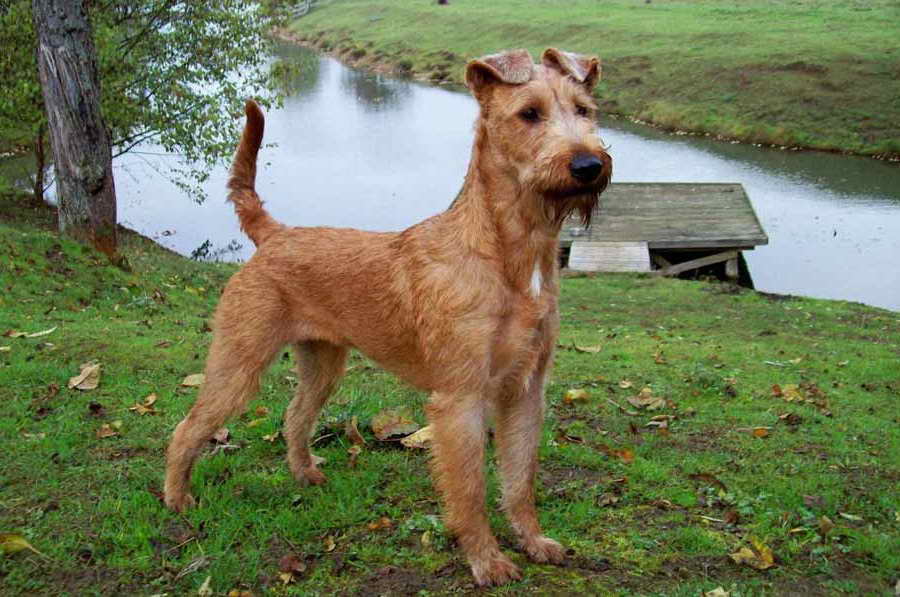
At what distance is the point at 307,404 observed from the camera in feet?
15.9

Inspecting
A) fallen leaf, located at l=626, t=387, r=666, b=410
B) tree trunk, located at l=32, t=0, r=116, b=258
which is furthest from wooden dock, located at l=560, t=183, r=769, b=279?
fallen leaf, located at l=626, t=387, r=666, b=410

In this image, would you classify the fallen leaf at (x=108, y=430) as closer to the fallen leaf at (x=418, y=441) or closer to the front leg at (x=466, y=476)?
the fallen leaf at (x=418, y=441)

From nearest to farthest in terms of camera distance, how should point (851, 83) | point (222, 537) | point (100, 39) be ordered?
point (222, 537) → point (100, 39) → point (851, 83)

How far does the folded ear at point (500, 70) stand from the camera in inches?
143

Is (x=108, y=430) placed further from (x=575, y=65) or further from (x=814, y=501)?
(x=814, y=501)

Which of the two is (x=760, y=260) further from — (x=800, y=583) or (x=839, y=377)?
(x=800, y=583)

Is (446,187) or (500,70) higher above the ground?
(500,70)

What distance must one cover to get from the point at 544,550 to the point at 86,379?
3.84m

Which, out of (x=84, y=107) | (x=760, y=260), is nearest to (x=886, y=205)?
(x=760, y=260)

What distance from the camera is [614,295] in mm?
13016

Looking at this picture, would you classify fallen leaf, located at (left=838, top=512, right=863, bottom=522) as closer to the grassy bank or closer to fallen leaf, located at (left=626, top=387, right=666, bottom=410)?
fallen leaf, located at (left=626, top=387, right=666, bottom=410)

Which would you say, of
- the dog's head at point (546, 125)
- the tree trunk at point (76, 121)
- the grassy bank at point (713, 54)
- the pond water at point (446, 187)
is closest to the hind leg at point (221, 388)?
the dog's head at point (546, 125)

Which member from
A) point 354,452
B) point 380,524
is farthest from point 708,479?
point 354,452

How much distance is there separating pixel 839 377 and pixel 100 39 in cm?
1296
